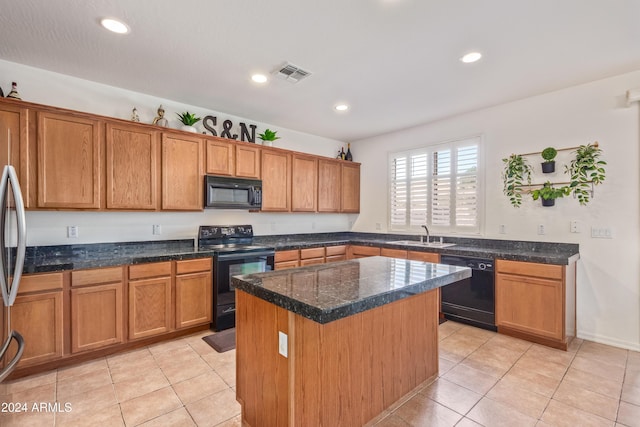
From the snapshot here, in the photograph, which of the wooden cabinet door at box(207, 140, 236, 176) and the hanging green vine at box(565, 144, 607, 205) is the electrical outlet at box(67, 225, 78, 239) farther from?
the hanging green vine at box(565, 144, 607, 205)

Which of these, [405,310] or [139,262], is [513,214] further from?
[139,262]

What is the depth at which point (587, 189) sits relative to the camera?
10.5 feet

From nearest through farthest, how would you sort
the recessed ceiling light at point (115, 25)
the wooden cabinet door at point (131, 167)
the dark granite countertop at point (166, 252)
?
the recessed ceiling light at point (115, 25), the dark granite countertop at point (166, 252), the wooden cabinet door at point (131, 167)

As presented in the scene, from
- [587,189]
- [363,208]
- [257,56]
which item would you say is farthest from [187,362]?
[587,189]

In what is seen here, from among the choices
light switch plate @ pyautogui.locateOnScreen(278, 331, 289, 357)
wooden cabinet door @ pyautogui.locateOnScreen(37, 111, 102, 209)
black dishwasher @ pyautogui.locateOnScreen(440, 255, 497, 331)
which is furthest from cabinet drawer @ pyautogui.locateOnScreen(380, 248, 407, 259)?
wooden cabinet door @ pyautogui.locateOnScreen(37, 111, 102, 209)

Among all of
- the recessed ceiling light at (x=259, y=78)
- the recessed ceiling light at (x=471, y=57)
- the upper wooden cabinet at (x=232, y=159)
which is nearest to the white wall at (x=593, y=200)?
the recessed ceiling light at (x=471, y=57)

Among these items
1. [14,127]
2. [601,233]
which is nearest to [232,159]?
[14,127]

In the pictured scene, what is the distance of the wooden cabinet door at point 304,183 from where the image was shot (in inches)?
185

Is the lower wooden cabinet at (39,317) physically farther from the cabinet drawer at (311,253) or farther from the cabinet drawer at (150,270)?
the cabinet drawer at (311,253)

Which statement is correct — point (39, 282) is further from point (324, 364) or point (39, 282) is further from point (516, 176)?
point (516, 176)

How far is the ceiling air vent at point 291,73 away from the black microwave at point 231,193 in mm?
1511

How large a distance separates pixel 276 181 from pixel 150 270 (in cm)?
208

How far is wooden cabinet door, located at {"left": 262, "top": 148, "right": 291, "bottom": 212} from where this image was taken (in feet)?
14.2

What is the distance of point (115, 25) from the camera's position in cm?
222
